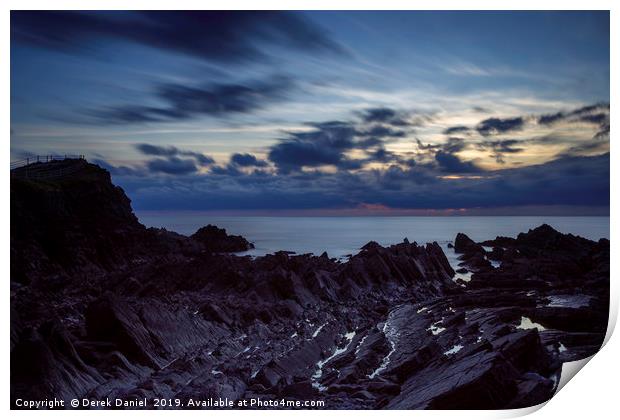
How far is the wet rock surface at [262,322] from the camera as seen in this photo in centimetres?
845

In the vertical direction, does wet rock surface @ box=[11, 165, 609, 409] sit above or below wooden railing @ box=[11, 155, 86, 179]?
below

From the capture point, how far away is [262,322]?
1269 centimetres

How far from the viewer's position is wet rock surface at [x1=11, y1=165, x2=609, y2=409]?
845cm

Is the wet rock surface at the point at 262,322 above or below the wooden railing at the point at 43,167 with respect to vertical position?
below

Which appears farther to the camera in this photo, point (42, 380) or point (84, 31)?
point (84, 31)

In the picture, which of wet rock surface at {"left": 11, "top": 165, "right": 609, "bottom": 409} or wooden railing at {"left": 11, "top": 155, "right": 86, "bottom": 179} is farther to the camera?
wooden railing at {"left": 11, "top": 155, "right": 86, "bottom": 179}

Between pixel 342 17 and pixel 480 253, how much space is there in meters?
20.3

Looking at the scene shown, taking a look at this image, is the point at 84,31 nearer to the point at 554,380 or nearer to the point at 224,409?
the point at 224,409

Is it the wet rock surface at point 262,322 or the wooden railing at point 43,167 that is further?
the wooden railing at point 43,167

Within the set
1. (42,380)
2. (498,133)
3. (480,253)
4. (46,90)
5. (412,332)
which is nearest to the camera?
(42,380)

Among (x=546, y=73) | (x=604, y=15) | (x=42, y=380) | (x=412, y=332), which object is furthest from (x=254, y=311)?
(x=604, y=15)

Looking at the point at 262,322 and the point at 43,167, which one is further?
the point at 262,322

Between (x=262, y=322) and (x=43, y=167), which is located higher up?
(x=43, y=167)

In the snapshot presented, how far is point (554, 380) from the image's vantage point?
8.57m
